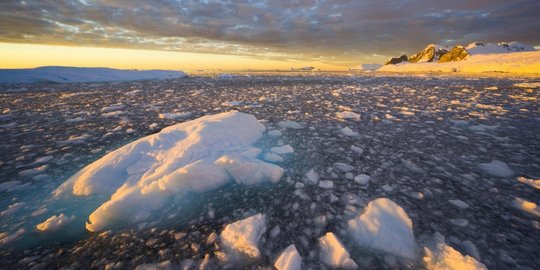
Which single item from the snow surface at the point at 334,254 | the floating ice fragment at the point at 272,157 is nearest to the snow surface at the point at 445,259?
the snow surface at the point at 334,254

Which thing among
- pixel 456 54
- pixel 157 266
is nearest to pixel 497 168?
pixel 157 266

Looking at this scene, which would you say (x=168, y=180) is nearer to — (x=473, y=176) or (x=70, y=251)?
(x=70, y=251)

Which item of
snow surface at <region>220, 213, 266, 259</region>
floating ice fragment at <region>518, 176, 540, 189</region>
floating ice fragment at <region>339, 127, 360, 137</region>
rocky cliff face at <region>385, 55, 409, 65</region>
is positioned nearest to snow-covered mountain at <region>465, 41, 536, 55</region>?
rocky cliff face at <region>385, 55, 409, 65</region>

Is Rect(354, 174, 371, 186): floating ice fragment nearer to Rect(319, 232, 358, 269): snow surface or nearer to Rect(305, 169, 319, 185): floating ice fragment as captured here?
Rect(305, 169, 319, 185): floating ice fragment

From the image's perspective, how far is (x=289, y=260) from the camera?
121cm

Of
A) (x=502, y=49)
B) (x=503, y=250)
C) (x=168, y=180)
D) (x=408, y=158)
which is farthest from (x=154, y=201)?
(x=502, y=49)

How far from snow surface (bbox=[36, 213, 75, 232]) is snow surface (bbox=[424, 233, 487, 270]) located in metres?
2.17

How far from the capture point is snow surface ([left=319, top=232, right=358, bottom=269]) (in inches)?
47.6

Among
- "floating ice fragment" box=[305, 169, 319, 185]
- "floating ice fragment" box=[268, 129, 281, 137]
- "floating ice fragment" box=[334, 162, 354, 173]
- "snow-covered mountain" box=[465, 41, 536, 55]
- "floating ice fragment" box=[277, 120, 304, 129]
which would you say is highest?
"snow-covered mountain" box=[465, 41, 536, 55]

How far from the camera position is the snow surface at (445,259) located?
115cm

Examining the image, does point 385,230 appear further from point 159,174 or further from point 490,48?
A: point 490,48

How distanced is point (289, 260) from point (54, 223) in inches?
60.1

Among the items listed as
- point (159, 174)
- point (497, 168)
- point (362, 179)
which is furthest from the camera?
point (497, 168)

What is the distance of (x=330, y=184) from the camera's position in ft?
6.56
